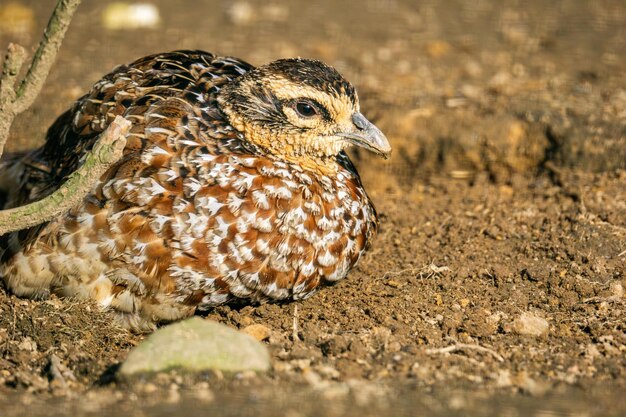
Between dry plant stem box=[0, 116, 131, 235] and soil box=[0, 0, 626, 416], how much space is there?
580 mm

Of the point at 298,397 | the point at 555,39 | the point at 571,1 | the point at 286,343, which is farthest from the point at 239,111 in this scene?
the point at 571,1

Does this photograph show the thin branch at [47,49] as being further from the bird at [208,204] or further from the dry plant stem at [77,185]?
the bird at [208,204]

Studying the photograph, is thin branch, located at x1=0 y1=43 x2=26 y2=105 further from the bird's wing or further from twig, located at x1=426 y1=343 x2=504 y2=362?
twig, located at x1=426 y1=343 x2=504 y2=362

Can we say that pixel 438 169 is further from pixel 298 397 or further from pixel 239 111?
pixel 298 397

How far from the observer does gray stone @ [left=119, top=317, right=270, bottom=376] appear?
457 cm

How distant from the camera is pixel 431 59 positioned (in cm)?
947

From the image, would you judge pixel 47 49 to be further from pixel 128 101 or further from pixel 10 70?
pixel 128 101

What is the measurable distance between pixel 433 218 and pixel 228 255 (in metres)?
2.14

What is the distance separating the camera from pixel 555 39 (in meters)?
9.88

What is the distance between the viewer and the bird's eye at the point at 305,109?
551 centimetres

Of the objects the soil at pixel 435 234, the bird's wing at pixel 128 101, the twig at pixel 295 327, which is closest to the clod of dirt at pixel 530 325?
the soil at pixel 435 234

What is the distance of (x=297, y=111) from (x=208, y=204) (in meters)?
0.79

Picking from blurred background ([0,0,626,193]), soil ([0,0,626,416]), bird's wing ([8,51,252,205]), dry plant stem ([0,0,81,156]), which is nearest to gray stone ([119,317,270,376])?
soil ([0,0,626,416])

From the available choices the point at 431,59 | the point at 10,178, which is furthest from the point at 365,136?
the point at 431,59
